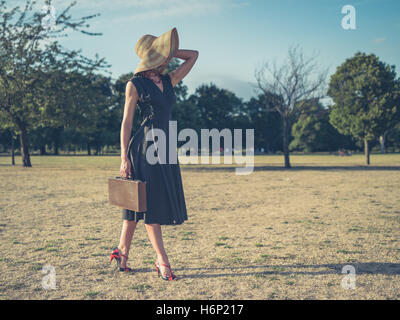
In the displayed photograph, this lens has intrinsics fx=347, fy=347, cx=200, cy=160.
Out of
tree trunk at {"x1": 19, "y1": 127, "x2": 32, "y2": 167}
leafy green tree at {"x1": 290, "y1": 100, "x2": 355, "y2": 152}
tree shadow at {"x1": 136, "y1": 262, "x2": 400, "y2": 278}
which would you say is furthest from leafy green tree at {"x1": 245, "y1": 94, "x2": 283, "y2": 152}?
tree shadow at {"x1": 136, "y1": 262, "x2": 400, "y2": 278}

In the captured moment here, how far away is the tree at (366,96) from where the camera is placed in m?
24.5

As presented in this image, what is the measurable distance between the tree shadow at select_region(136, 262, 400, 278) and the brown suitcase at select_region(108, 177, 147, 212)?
94 cm

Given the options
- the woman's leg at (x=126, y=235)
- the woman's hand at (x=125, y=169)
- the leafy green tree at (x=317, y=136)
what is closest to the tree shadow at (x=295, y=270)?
the woman's leg at (x=126, y=235)

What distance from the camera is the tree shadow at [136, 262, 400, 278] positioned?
12.5 ft

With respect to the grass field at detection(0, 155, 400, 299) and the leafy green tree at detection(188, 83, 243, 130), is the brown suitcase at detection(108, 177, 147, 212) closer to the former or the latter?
the grass field at detection(0, 155, 400, 299)

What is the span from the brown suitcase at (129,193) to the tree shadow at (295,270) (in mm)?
938

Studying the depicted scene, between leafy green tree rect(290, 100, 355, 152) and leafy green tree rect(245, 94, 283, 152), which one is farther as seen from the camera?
leafy green tree rect(245, 94, 283, 152)

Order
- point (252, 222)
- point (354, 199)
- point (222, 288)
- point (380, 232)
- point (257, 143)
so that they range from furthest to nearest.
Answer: point (257, 143)
point (354, 199)
point (252, 222)
point (380, 232)
point (222, 288)

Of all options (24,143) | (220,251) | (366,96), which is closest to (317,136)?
(366,96)

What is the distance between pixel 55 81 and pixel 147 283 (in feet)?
74.5

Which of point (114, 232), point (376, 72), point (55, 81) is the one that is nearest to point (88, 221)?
point (114, 232)
